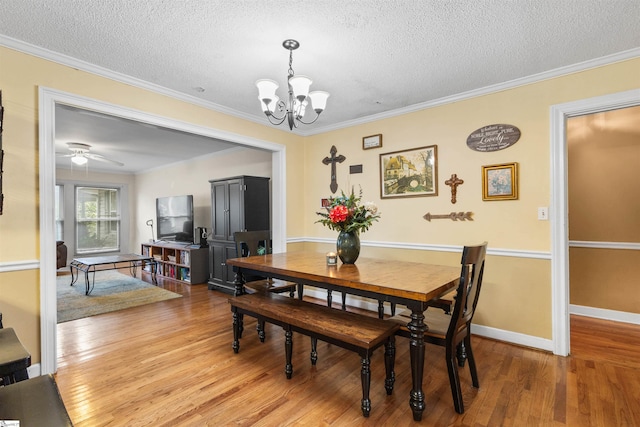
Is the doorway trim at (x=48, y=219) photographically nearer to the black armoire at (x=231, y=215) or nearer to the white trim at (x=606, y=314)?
the black armoire at (x=231, y=215)

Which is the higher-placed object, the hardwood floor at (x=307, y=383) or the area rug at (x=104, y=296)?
the area rug at (x=104, y=296)

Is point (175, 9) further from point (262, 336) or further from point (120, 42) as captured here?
point (262, 336)

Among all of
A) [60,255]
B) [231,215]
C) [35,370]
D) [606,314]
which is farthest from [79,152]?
[606,314]

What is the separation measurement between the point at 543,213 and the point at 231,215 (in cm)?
389

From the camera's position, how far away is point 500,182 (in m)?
2.91

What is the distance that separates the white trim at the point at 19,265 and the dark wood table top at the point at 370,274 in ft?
4.65

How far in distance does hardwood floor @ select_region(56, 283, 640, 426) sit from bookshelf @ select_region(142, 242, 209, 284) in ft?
7.09

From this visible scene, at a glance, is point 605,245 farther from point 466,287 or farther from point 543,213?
point 466,287

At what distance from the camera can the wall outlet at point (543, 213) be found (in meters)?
2.67

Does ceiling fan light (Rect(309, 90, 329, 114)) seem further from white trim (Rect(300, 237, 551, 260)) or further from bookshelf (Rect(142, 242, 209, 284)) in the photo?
bookshelf (Rect(142, 242, 209, 284))

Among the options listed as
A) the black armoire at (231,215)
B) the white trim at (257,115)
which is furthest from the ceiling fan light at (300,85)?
the black armoire at (231,215)

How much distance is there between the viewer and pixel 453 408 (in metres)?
1.88

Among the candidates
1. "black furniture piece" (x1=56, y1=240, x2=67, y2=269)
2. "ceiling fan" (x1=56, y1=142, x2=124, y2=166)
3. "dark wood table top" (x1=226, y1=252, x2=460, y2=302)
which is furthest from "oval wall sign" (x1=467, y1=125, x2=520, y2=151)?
"black furniture piece" (x1=56, y1=240, x2=67, y2=269)

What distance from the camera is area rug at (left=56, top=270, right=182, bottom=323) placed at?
386 cm
